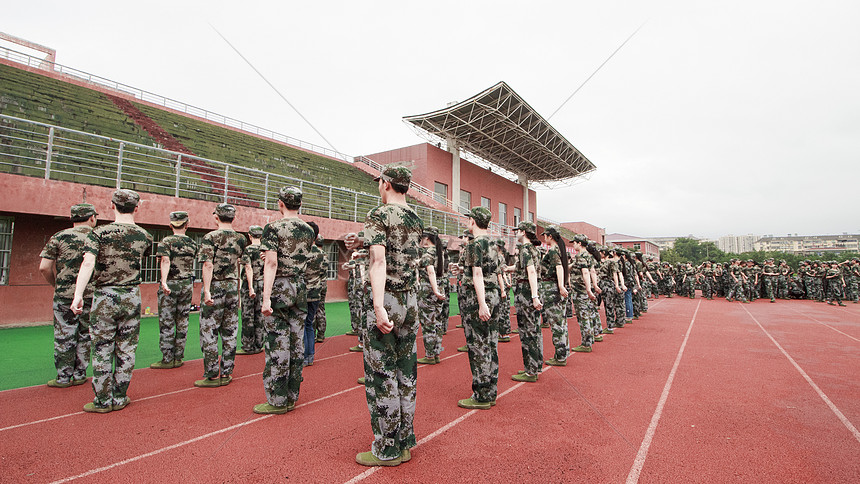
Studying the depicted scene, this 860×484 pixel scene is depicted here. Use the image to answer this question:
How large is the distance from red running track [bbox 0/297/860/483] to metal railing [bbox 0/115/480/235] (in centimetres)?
633

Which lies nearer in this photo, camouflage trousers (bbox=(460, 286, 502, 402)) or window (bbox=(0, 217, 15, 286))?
camouflage trousers (bbox=(460, 286, 502, 402))

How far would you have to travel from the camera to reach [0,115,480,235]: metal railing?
883 centimetres

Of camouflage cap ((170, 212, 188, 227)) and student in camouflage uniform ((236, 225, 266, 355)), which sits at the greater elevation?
camouflage cap ((170, 212, 188, 227))

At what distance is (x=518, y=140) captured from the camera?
3002cm

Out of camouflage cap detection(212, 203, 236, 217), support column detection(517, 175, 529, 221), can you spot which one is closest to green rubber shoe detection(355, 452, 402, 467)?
camouflage cap detection(212, 203, 236, 217)

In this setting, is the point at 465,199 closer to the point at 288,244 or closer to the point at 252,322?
the point at 252,322

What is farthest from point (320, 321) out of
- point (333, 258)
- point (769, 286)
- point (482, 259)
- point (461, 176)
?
point (461, 176)

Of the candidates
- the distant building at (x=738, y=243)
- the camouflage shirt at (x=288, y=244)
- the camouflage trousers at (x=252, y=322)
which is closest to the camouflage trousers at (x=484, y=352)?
the camouflage shirt at (x=288, y=244)

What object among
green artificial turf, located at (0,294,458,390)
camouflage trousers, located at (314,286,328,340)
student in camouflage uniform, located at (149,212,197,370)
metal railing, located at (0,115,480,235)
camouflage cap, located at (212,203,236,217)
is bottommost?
green artificial turf, located at (0,294,458,390)

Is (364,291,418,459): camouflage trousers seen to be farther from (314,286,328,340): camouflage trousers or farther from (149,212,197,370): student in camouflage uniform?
(314,286,328,340): camouflage trousers

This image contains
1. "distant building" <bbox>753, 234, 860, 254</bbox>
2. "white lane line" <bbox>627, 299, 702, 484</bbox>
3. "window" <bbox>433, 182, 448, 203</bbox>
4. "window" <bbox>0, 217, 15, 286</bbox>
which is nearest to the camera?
"white lane line" <bbox>627, 299, 702, 484</bbox>

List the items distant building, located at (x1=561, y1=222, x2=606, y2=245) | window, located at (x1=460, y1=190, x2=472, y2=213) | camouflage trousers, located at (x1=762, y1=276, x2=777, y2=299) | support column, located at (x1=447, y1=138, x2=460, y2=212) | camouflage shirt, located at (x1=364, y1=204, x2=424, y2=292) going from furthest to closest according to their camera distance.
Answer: distant building, located at (x1=561, y1=222, x2=606, y2=245) → window, located at (x1=460, y1=190, x2=472, y2=213) → support column, located at (x1=447, y1=138, x2=460, y2=212) → camouflage trousers, located at (x1=762, y1=276, x2=777, y2=299) → camouflage shirt, located at (x1=364, y1=204, x2=424, y2=292)

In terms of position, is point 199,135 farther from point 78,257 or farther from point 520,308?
point 520,308

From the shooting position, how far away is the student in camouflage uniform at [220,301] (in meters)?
4.79
